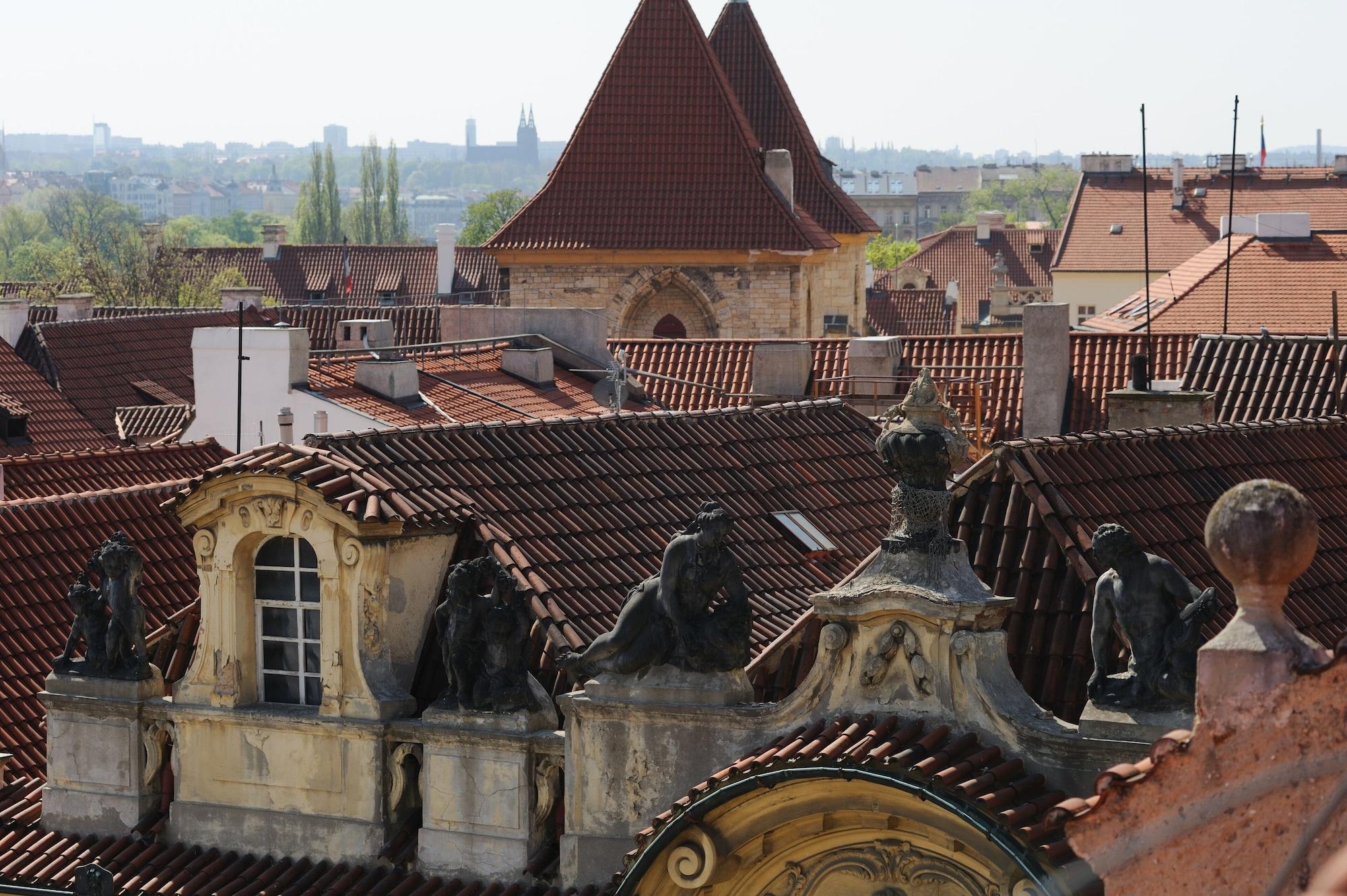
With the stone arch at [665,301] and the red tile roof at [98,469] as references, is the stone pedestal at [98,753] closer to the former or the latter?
the red tile roof at [98,469]

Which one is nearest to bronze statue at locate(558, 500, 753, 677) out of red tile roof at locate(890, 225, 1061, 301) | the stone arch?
the stone arch

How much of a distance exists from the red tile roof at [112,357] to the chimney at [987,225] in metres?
71.2

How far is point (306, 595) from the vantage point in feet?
58.3

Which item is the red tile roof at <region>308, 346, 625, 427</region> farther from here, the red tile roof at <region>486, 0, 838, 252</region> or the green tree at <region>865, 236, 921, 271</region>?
the green tree at <region>865, 236, 921, 271</region>

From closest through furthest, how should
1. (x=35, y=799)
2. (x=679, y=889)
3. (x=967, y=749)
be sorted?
(x=967, y=749)
(x=679, y=889)
(x=35, y=799)

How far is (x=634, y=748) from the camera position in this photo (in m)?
15.3

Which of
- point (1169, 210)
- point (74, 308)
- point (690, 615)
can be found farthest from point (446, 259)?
point (690, 615)

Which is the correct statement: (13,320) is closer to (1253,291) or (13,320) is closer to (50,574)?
(1253,291)

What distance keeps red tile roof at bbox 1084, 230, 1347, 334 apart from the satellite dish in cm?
1411

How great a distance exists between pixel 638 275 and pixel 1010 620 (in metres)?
38.8

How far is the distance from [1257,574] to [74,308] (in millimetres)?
61272

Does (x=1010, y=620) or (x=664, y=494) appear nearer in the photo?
(x=1010, y=620)

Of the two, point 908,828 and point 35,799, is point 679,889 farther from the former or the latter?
point 35,799

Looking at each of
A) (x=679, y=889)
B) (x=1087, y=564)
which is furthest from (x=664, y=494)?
(x=679, y=889)
